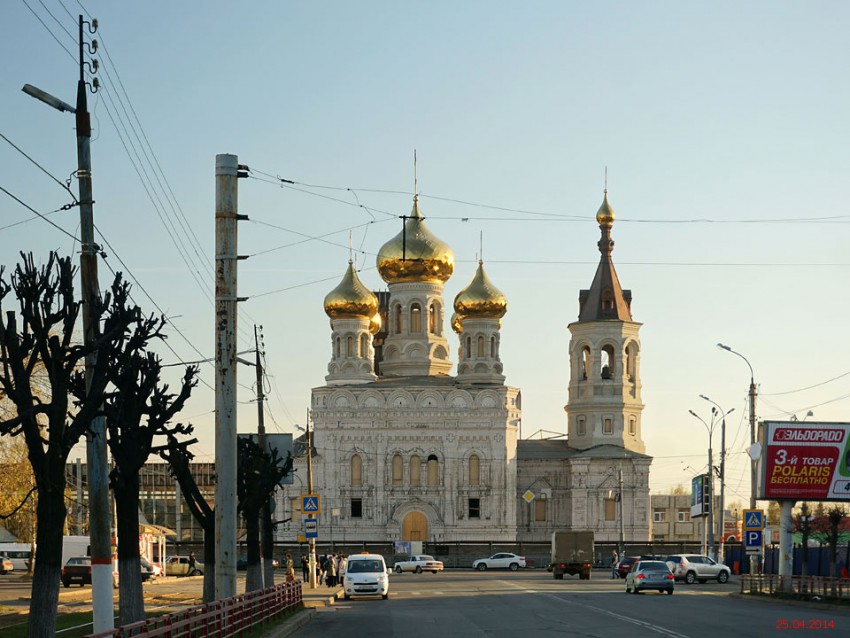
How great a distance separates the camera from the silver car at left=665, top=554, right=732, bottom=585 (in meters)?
61.2

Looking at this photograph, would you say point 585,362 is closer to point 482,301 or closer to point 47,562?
point 482,301

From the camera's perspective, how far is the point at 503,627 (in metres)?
28.4

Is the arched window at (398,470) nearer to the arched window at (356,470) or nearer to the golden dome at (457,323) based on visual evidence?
the arched window at (356,470)

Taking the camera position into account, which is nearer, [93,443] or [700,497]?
[93,443]

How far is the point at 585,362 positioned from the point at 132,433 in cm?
7971

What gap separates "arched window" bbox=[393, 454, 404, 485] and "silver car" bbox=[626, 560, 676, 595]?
179 ft

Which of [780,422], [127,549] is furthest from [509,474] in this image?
[127,549]

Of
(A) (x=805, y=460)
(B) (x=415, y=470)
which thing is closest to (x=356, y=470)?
(B) (x=415, y=470)

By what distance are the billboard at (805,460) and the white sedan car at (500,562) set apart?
146 ft

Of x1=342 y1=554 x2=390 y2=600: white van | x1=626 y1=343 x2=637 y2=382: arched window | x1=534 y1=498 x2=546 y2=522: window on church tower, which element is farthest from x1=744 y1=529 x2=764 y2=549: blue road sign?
x1=534 y1=498 x2=546 y2=522: window on church tower

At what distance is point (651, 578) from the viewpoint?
46500mm

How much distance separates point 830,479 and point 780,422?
7.43 ft

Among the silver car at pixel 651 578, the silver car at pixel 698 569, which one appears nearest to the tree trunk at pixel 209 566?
the silver car at pixel 651 578

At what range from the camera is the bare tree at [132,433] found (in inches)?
1002
